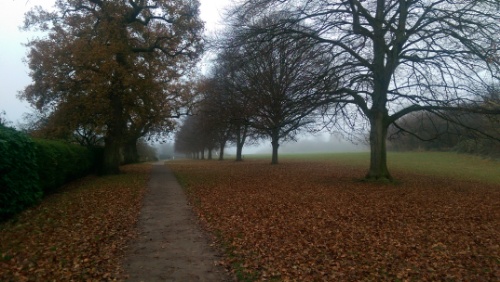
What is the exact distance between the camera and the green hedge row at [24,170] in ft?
28.5

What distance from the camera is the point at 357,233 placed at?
7594 mm

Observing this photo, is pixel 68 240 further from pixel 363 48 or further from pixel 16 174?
pixel 363 48

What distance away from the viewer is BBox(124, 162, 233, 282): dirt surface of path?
5305 millimetres

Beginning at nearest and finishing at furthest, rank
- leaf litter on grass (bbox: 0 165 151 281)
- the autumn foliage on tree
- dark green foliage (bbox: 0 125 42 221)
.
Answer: leaf litter on grass (bbox: 0 165 151 281), dark green foliage (bbox: 0 125 42 221), the autumn foliage on tree

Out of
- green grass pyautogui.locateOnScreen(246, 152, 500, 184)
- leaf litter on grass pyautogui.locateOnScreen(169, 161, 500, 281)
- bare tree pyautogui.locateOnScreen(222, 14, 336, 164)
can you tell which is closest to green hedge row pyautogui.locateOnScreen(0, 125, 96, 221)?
leaf litter on grass pyautogui.locateOnScreen(169, 161, 500, 281)

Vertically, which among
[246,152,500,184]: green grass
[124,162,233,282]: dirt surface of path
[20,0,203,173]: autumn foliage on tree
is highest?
[20,0,203,173]: autumn foliage on tree

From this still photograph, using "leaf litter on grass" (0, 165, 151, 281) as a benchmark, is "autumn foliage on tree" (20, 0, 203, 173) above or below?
above

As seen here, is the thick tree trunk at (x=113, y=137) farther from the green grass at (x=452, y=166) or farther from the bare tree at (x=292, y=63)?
the green grass at (x=452, y=166)

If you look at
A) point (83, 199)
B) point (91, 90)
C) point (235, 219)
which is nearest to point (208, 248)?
point (235, 219)

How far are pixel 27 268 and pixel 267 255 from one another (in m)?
3.77

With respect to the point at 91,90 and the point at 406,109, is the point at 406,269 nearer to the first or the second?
the point at 406,109

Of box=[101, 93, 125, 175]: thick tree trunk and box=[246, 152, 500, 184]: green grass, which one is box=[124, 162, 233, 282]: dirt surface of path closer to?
box=[101, 93, 125, 175]: thick tree trunk

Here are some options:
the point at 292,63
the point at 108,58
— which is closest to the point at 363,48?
the point at 292,63

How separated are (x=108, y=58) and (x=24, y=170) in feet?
32.3
